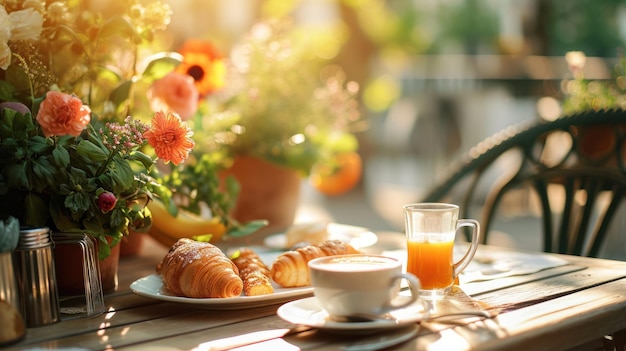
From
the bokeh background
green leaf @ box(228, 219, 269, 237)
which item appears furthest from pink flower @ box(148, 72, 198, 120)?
the bokeh background

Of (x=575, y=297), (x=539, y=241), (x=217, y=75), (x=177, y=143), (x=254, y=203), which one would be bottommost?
(x=539, y=241)

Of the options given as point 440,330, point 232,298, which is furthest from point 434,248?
point 232,298

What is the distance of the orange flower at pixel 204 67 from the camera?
1772 millimetres

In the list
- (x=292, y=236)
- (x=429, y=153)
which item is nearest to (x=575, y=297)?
(x=292, y=236)

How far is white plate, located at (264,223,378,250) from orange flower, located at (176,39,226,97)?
353 millimetres

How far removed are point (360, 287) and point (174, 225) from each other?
0.67 metres

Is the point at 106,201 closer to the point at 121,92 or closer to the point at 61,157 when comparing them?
the point at 61,157

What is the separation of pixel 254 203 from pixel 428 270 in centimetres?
81

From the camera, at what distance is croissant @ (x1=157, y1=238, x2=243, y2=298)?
43.7 inches

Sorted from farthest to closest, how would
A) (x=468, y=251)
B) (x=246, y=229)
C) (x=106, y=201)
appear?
(x=246, y=229), (x=468, y=251), (x=106, y=201)

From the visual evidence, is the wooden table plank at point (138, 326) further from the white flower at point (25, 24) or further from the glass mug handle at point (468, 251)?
the white flower at point (25, 24)

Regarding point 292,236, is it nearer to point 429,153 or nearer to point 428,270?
point 428,270

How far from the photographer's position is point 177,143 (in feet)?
3.59

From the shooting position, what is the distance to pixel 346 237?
167 cm
